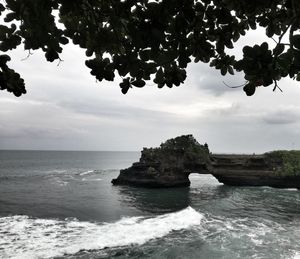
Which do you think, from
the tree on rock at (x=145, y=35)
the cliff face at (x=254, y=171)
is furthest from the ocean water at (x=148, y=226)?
the tree on rock at (x=145, y=35)

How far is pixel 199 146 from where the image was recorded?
5056 centimetres

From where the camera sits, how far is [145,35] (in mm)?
2732

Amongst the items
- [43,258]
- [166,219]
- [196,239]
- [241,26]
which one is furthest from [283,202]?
[241,26]

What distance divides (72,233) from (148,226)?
5.54 m

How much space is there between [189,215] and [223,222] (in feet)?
11.3

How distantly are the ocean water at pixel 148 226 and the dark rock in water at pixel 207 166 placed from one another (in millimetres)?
6122

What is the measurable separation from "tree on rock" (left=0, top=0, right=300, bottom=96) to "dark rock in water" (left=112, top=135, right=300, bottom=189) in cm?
4476

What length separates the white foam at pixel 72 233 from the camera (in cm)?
1847

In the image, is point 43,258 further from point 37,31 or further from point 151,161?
point 151,161

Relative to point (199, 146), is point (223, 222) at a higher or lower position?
lower

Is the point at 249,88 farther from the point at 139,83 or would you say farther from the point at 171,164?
the point at 171,164

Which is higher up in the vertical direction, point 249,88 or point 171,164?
point 249,88

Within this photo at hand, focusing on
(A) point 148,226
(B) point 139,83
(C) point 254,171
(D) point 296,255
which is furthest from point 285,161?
(B) point 139,83

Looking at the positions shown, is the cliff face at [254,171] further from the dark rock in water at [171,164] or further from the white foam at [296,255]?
the white foam at [296,255]
